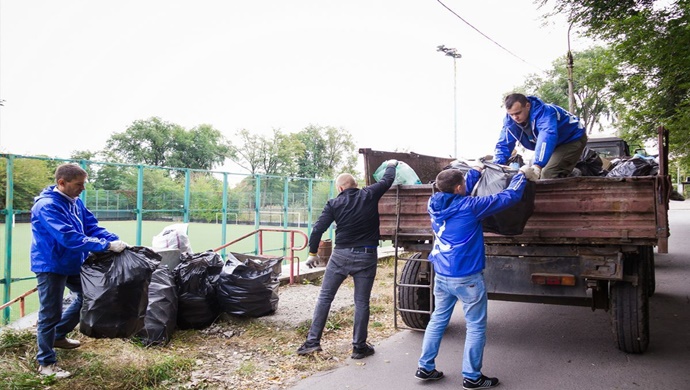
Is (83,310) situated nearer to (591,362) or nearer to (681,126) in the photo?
(591,362)

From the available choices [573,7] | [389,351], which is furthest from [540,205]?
[573,7]

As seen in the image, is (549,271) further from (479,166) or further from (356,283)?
(356,283)

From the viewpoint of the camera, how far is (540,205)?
425 cm

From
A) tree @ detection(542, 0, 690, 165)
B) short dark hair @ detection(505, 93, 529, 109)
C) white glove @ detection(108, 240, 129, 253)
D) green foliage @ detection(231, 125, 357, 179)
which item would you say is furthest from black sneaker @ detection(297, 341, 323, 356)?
green foliage @ detection(231, 125, 357, 179)

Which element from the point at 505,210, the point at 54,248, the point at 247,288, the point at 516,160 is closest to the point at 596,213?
the point at 505,210

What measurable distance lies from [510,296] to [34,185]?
24.5 feet

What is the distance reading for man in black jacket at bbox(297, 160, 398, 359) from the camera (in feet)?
15.0

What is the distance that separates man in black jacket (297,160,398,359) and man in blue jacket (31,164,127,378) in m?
1.83

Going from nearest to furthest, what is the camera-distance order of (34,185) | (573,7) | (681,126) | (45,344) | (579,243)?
(45,344), (579,243), (34,185), (681,126), (573,7)

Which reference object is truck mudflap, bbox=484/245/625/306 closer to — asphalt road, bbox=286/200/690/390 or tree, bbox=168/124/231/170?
asphalt road, bbox=286/200/690/390

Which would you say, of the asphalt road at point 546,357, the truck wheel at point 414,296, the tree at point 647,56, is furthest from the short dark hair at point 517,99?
the tree at point 647,56

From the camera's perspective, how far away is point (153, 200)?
30.9 feet

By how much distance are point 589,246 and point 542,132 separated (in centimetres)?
109

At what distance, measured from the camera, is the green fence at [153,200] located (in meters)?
7.24
